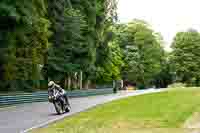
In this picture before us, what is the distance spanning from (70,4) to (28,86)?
31.0 feet

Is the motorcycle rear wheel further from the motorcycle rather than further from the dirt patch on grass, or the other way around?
the dirt patch on grass

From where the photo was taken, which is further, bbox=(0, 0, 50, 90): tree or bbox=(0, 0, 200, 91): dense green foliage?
bbox=(0, 0, 200, 91): dense green foliage

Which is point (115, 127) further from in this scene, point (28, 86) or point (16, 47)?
point (28, 86)

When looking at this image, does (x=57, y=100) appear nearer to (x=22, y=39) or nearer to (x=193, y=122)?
(x=193, y=122)

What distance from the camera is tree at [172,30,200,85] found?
7250cm

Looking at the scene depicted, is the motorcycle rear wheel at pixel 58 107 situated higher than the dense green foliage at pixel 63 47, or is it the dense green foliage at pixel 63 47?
the dense green foliage at pixel 63 47

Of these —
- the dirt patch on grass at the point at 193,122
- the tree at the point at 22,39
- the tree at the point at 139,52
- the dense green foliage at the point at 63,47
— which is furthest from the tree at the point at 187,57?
the dirt patch on grass at the point at 193,122

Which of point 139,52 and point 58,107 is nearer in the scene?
point 58,107

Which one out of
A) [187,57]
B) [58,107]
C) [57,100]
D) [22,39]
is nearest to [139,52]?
[187,57]

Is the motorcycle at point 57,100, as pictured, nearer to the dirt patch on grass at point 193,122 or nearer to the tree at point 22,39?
the tree at point 22,39

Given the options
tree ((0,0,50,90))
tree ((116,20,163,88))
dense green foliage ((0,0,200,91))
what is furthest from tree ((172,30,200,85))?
tree ((0,0,50,90))

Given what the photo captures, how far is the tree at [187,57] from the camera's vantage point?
2854 inches

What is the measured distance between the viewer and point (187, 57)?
73.1 meters

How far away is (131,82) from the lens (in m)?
75.7
